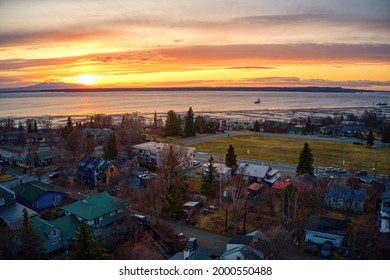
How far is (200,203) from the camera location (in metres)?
9.07

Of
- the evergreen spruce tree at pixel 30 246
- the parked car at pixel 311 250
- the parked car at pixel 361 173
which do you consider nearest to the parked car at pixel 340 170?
the parked car at pixel 361 173

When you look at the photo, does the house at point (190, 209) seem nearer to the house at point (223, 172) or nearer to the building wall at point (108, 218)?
the building wall at point (108, 218)

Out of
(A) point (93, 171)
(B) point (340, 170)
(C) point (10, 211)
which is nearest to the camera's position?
(C) point (10, 211)

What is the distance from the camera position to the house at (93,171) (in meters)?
11.0

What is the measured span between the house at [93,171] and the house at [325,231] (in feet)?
Result: 23.1

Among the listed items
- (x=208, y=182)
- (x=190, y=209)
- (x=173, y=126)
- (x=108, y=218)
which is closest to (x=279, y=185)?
(x=208, y=182)

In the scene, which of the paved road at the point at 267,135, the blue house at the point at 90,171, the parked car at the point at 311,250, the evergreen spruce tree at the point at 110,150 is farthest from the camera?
the paved road at the point at 267,135

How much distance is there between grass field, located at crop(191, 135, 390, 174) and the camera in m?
14.6

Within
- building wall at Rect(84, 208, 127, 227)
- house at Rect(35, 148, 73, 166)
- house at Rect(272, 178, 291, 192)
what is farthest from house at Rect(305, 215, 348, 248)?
house at Rect(35, 148, 73, 166)

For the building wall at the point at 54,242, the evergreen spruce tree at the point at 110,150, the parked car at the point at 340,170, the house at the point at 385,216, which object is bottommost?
the building wall at the point at 54,242

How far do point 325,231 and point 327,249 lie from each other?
437mm

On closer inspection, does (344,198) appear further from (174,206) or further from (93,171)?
(93,171)

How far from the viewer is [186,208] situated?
27.4 feet

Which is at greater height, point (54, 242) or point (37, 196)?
point (37, 196)
